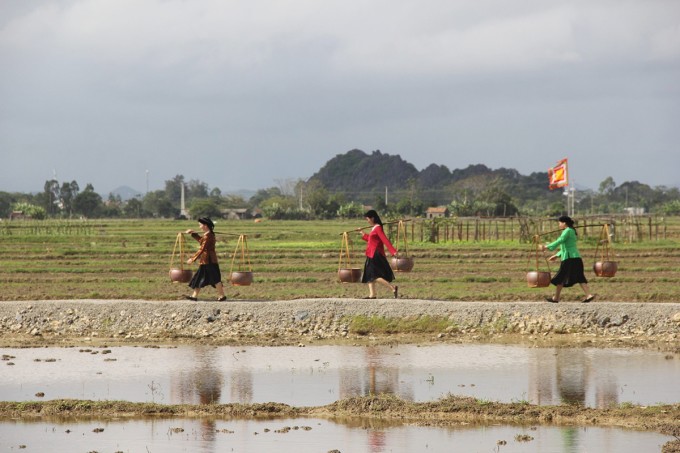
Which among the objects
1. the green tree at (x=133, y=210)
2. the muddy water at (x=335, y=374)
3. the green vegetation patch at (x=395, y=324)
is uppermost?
the green tree at (x=133, y=210)

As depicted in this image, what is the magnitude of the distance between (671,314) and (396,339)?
12.5 ft

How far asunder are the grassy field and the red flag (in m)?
8.79

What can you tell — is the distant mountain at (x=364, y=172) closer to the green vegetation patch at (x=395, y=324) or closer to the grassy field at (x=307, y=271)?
the grassy field at (x=307, y=271)

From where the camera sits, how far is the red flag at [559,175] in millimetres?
44688

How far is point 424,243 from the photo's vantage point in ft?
120

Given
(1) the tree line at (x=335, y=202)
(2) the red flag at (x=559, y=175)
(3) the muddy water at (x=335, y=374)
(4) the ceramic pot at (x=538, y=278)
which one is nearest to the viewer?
(3) the muddy water at (x=335, y=374)

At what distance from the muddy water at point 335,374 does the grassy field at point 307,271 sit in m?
4.16

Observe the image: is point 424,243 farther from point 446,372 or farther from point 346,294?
point 446,372

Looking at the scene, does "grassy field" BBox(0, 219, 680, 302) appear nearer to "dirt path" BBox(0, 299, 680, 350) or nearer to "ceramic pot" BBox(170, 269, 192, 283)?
"ceramic pot" BBox(170, 269, 192, 283)

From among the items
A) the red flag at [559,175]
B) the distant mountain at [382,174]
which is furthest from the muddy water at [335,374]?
the distant mountain at [382,174]

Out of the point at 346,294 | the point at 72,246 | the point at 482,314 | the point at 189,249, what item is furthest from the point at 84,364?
the point at 72,246

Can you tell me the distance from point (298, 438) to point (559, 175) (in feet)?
129

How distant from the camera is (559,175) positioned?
153ft

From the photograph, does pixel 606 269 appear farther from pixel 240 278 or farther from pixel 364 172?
pixel 364 172
